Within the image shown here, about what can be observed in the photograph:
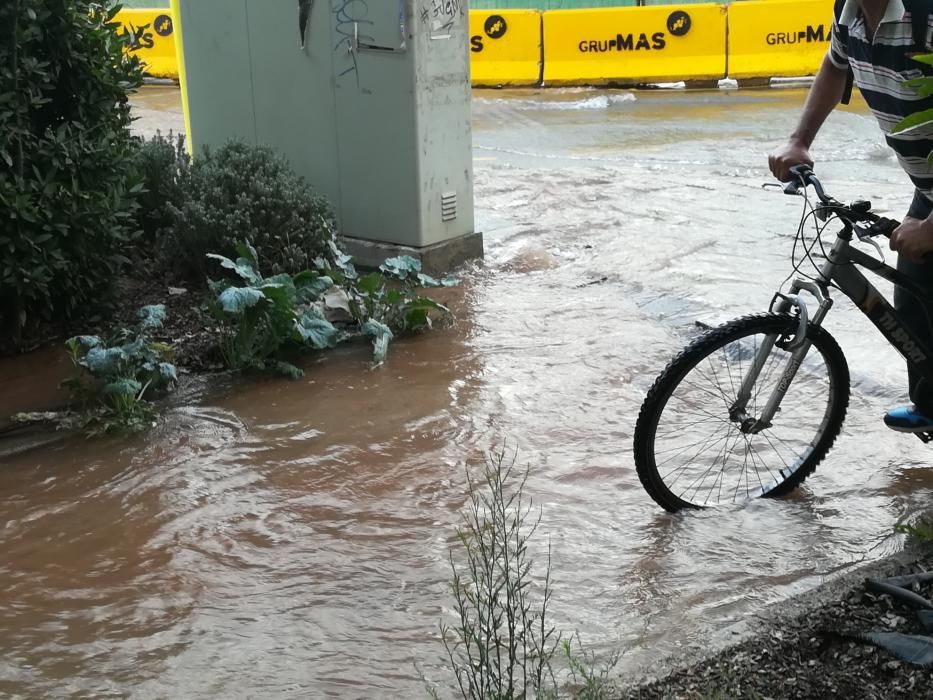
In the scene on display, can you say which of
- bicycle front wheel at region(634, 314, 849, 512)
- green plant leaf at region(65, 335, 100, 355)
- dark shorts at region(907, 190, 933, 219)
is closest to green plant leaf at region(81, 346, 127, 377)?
green plant leaf at region(65, 335, 100, 355)

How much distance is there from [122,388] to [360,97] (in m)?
2.95

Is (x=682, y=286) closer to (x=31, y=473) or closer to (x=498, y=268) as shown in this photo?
(x=498, y=268)

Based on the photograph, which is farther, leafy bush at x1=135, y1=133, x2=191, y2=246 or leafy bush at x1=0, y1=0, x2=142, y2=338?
leafy bush at x1=135, y1=133, x2=191, y2=246

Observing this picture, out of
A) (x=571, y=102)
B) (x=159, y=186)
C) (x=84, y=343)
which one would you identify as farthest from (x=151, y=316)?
(x=571, y=102)

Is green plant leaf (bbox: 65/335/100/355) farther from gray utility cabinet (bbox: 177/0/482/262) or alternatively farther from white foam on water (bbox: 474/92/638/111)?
A: white foam on water (bbox: 474/92/638/111)

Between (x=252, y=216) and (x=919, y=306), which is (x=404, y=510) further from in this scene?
(x=252, y=216)

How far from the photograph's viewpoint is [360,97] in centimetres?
716

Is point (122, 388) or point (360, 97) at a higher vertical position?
point (360, 97)

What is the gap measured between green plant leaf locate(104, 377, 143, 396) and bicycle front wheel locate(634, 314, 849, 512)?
241 cm

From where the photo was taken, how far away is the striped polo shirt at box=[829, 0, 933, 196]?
11.7ft

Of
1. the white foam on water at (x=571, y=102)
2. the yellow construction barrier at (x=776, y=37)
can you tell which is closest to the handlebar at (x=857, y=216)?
the white foam on water at (x=571, y=102)

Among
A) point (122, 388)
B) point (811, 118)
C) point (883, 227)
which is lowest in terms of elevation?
point (122, 388)

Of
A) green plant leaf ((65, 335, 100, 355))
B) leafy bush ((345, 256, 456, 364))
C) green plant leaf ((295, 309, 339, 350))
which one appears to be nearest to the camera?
green plant leaf ((65, 335, 100, 355))

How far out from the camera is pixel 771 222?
8336 mm
